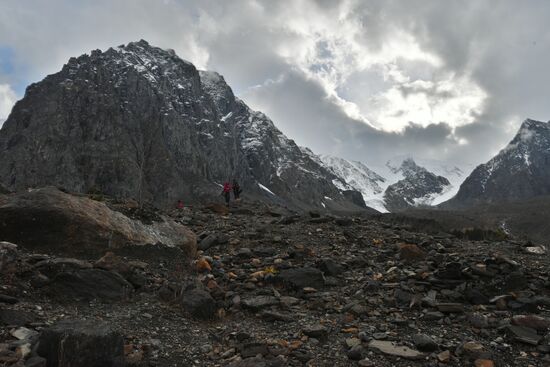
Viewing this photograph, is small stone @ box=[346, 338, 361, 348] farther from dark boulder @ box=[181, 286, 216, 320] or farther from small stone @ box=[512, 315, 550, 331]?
small stone @ box=[512, 315, 550, 331]

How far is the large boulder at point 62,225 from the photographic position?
39.9 feet

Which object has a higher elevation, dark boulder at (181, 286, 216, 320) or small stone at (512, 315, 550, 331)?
dark boulder at (181, 286, 216, 320)

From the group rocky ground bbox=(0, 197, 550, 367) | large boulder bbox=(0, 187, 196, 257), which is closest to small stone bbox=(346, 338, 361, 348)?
rocky ground bbox=(0, 197, 550, 367)

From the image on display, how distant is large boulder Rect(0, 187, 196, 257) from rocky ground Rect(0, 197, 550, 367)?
20.9 inches

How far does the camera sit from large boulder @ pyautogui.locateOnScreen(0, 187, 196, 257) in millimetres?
12148

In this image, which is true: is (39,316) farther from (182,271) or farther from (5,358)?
(182,271)

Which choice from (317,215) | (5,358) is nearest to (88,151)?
(317,215)

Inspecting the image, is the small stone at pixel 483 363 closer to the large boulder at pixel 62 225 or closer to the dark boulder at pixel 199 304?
the dark boulder at pixel 199 304

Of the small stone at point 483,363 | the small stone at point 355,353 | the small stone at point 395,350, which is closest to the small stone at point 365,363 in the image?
the small stone at point 355,353

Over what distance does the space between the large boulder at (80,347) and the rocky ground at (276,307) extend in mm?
19

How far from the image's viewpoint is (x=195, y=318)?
405 inches

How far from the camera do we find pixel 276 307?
35.9ft

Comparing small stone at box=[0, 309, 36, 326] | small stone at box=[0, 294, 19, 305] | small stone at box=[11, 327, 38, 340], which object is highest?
small stone at box=[0, 294, 19, 305]

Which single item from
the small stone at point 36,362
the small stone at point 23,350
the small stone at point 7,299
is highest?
the small stone at point 7,299
